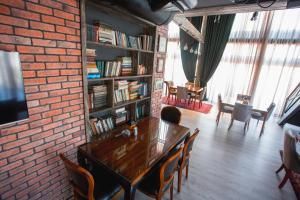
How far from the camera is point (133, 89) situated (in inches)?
101

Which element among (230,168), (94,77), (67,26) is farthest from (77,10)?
(230,168)

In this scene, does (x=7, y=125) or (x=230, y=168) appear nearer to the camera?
(x=7, y=125)

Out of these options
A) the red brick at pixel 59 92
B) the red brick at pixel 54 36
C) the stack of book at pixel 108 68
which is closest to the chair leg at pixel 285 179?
the stack of book at pixel 108 68

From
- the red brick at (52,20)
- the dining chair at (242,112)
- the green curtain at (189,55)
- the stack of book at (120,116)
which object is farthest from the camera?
the green curtain at (189,55)

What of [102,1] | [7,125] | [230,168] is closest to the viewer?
[7,125]

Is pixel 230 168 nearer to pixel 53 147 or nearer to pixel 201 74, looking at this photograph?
pixel 53 147

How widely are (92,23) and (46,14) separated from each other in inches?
26.3

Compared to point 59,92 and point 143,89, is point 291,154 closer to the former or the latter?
point 143,89

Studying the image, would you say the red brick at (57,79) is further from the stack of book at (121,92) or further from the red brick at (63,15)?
the stack of book at (121,92)

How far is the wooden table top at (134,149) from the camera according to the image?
1.37m

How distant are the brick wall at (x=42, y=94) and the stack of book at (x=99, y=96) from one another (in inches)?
11.4

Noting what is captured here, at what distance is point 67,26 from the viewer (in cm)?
142

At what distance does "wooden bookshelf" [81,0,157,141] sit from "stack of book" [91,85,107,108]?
0.17 feet

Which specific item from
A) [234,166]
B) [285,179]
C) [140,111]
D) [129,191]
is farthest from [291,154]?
[140,111]
